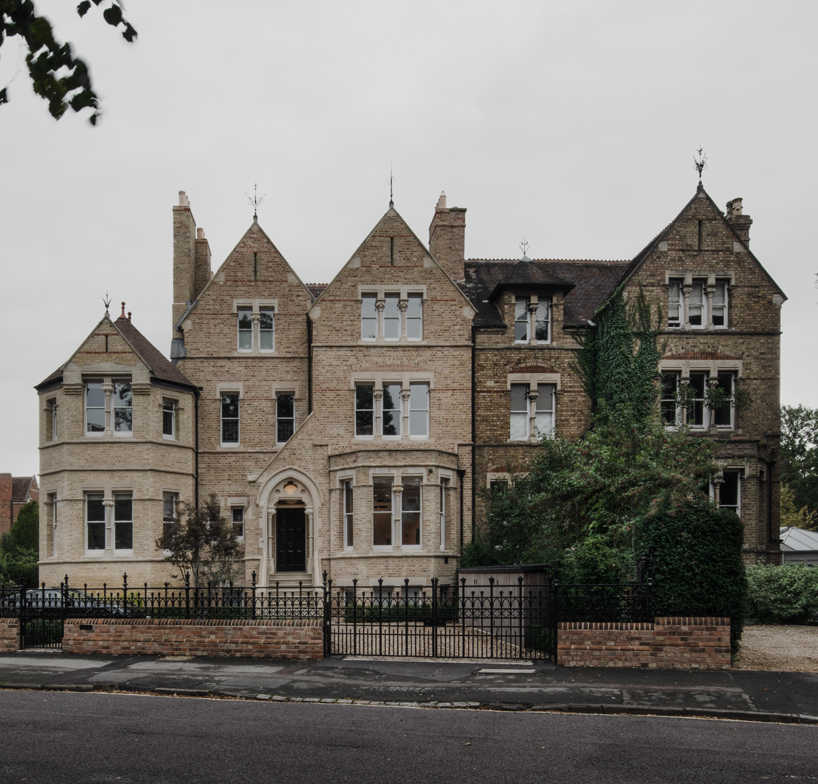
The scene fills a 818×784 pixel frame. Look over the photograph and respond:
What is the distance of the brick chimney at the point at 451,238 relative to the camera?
3241 centimetres

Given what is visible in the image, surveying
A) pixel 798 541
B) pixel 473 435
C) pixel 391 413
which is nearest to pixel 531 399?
pixel 473 435

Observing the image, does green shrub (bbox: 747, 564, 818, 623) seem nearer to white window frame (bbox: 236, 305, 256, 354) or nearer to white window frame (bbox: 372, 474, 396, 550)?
white window frame (bbox: 372, 474, 396, 550)

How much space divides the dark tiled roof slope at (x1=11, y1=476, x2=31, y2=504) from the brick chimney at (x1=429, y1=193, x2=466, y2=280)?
5661 centimetres

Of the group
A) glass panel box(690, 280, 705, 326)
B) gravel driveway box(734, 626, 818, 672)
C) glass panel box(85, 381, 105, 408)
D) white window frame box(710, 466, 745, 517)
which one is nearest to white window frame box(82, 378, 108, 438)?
glass panel box(85, 381, 105, 408)

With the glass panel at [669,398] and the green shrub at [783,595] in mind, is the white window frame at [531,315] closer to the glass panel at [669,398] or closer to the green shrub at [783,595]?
the glass panel at [669,398]

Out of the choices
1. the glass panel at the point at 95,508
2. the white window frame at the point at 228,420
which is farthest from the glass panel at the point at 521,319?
the glass panel at the point at 95,508

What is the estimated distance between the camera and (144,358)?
97.4 feet

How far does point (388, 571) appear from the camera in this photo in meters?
27.5

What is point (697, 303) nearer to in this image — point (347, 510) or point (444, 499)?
point (444, 499)

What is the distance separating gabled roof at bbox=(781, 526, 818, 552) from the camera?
34.3m

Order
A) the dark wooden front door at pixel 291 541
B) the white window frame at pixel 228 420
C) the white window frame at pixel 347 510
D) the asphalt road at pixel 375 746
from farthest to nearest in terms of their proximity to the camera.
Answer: the white window frame at pixel 228 420
the dark wooden front door at pixel 291 541
the white window frame at pixel 347 510
the asphalt road at pixel 375 746

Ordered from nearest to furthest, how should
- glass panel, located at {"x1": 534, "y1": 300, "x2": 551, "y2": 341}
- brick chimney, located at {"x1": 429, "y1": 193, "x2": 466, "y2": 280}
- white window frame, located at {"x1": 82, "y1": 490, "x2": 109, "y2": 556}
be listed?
1. white window frame, located at {"x1": 82, "y1": 490, "x2": 109, "y2": 556}
2. glass panel, located at {"x1": 534, "y1": 300, "x2": 551, "y2": 341}
3. brick chimney, located at {"x1": 429, "y1": 193, "x2": 466, "y2": 280}

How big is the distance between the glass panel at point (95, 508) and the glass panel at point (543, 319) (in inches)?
603

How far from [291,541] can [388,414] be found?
5.38 m
